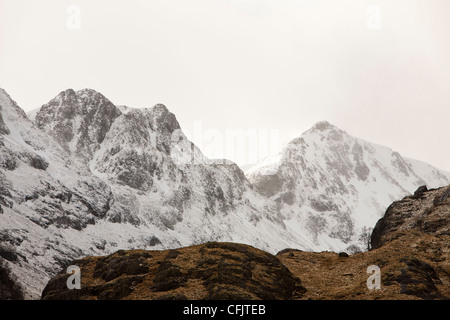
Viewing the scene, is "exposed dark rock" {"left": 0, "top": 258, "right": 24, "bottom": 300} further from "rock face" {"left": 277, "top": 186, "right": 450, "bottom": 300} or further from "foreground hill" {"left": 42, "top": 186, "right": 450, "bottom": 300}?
"rock face" {"left": 277, "top": 186, "right": 450, "bottom": 300}

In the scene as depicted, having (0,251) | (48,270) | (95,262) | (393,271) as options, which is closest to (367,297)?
(393,271)

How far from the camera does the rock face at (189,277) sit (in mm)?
32469

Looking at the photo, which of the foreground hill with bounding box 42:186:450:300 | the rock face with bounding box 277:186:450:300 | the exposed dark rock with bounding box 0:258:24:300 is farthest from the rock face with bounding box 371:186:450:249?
the exposed dark rock with bounding box 0:258:24:300

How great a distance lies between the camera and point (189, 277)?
35031 mm

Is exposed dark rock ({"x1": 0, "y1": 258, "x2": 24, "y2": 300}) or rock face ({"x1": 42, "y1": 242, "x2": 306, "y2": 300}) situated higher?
rock face ({"x1": 42, "y1": 242, "x2": 306, "y2": 300})

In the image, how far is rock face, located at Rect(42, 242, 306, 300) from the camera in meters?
32.5

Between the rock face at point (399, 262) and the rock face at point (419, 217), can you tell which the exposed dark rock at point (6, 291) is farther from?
the rock face at point (419, 217)

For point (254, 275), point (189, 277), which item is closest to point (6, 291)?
point (189, 277)

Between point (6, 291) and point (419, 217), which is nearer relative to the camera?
point (419, 217)

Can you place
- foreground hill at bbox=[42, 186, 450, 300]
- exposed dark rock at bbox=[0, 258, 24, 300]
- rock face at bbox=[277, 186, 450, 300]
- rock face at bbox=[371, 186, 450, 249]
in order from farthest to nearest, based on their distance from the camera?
exposed dark rock at bbox=[0, 258, 24, 300], rock face at bbox=[371, 186, 450, 249], rock face at bbox=[277, 186, 450, 300], foreground hill at bbox=[42, 186, 450, 300]

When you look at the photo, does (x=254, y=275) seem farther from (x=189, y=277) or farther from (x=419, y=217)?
(x=419, y=217)
